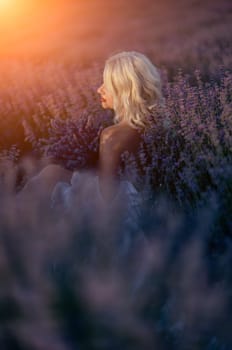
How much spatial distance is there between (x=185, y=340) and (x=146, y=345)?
0.06 metres

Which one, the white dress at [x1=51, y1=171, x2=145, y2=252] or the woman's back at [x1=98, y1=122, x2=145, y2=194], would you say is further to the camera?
the woman's back at [x1=98, y1=122, x2=145, y2=194]

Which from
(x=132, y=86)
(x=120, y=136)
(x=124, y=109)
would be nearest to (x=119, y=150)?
(x=120, y=136)

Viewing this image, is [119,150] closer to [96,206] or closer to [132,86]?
[132,86]

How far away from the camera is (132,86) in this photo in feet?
9.25

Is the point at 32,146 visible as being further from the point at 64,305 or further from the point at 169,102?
the point at 64,305

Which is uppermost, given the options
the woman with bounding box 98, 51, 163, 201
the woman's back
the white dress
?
the white dress

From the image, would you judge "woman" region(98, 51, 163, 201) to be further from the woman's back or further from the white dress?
the white dress

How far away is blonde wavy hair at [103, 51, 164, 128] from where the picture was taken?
2.79 meters

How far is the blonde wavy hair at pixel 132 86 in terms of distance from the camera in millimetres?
2787

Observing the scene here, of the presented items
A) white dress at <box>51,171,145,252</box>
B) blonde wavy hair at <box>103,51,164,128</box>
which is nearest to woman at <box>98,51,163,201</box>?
blonde wavy hair at <box>103,51,164,128</box>

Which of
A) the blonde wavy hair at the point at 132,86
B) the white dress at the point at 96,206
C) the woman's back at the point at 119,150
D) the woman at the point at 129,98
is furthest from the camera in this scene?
the blonde wavy hair at the point at 132,86

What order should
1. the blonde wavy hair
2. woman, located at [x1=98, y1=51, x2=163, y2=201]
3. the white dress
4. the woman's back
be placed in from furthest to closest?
the blonde wavy hair < woman, located at [x1=98, y1=51, x2=163, y2=201] < the woman's back < the white dress

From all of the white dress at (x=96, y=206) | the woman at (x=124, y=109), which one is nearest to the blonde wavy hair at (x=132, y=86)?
the woman at (x=124, y=109)

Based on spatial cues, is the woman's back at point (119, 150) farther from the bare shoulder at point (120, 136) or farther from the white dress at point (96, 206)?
the white dress at point (96, 206)
